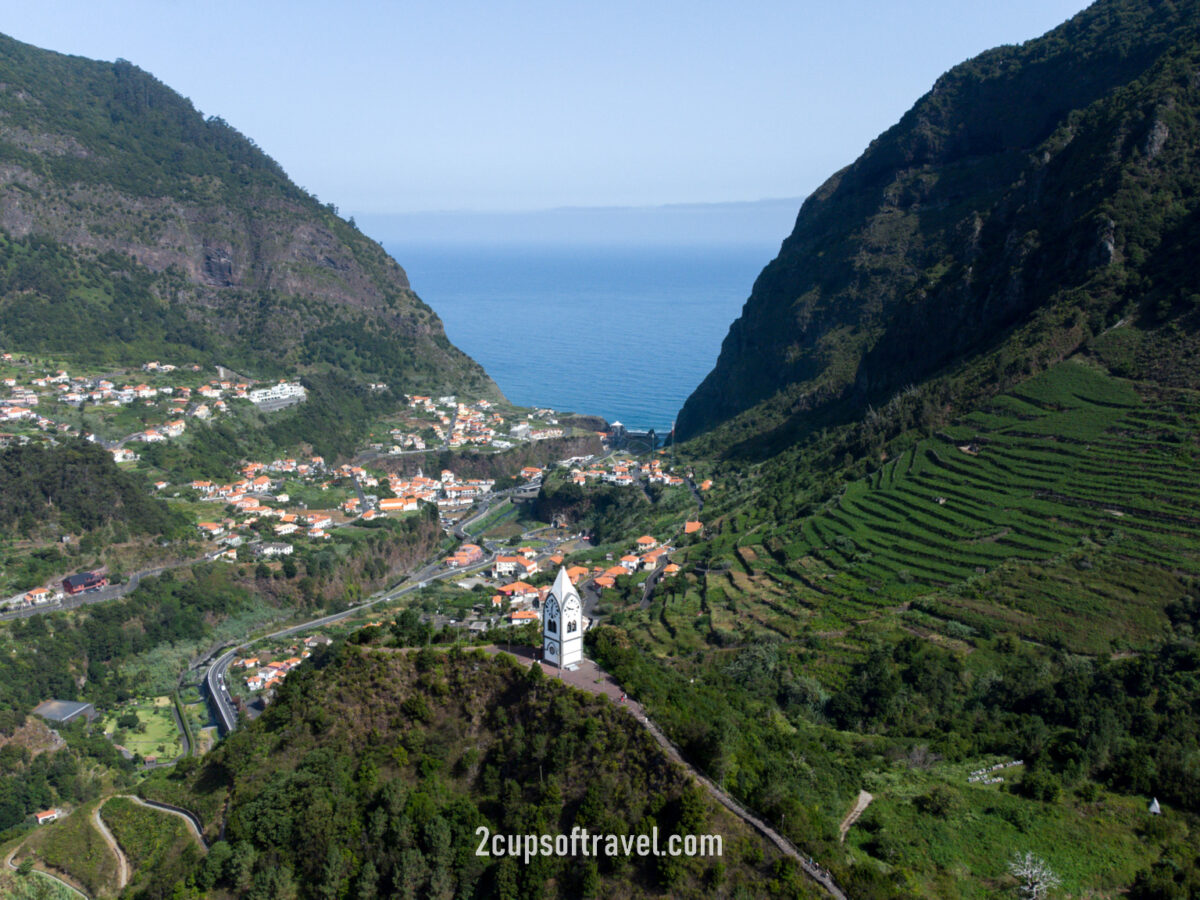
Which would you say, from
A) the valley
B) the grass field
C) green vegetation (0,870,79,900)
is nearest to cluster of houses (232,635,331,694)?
the valley

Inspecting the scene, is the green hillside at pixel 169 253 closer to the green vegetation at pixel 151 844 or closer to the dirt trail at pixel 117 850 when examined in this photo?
the dirt trail at pixel 117 850

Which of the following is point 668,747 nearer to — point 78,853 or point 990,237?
point 78,853

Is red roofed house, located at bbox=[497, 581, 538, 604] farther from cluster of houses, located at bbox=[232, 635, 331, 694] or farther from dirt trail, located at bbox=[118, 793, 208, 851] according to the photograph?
dirt trail, located at bbox=[118, 793, 208, 851]

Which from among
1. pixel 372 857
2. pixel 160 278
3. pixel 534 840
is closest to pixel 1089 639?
pixel 534 840

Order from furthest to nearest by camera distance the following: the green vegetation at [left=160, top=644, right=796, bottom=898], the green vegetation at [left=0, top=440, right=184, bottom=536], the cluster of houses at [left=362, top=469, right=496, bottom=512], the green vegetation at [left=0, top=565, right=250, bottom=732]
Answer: the cluster of houses at [left=362, top=469, right=496, bottom=512]
the green vegetation at [left=0, top=440, right=184, bottom=536]
the green vegetation at [left=0, top=565, right=250, bottom=732]
the green vegetation at [left=160, top=644, right=796, bottom=898]

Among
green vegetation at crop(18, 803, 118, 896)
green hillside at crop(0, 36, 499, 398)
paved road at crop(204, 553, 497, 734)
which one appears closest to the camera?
green vegetation at crop(18, 803, 118, 896)
